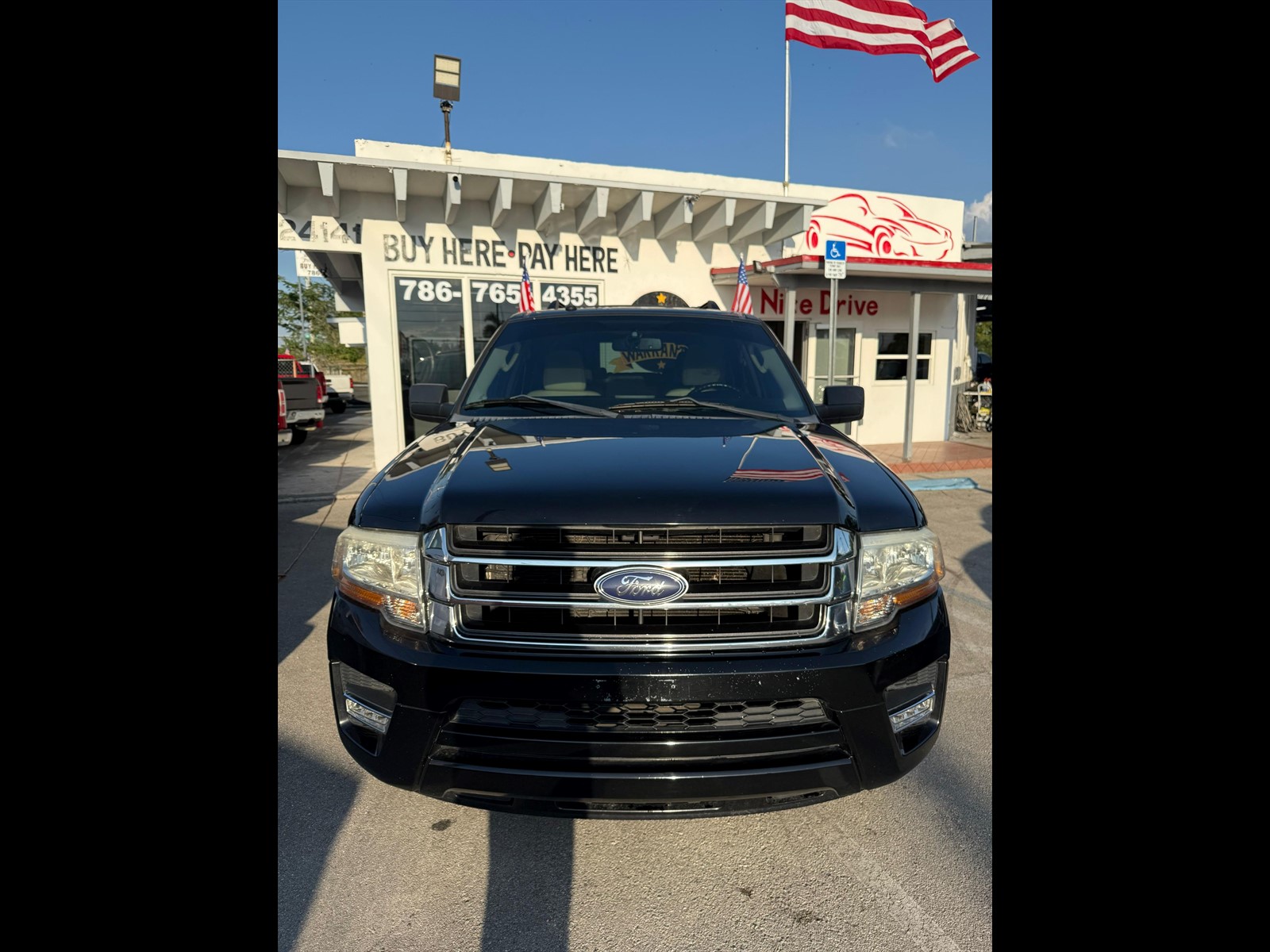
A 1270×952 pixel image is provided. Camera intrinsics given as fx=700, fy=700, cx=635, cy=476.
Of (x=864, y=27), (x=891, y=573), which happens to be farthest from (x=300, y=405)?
(x=891, y=573)

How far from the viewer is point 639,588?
1904mm

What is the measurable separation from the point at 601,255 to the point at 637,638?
998cm

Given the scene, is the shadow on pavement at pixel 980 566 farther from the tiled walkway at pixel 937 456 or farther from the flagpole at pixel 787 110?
the flagpole at pixel 787 110

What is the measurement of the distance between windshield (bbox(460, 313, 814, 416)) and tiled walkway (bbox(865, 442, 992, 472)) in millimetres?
6622

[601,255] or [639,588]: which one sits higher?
[601,255]

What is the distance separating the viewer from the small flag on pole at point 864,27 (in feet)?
38.3

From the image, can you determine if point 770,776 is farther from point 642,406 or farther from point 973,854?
point 642,406

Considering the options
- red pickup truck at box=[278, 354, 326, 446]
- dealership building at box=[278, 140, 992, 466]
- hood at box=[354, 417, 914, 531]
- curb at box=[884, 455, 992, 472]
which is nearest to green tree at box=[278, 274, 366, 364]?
red pickup truck at box=[278, 354, 326, 446]

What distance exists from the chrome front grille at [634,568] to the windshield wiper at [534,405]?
3.73 ft

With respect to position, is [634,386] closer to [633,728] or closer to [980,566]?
[633,728]

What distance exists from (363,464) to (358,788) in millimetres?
9959

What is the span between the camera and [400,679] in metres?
1.92
